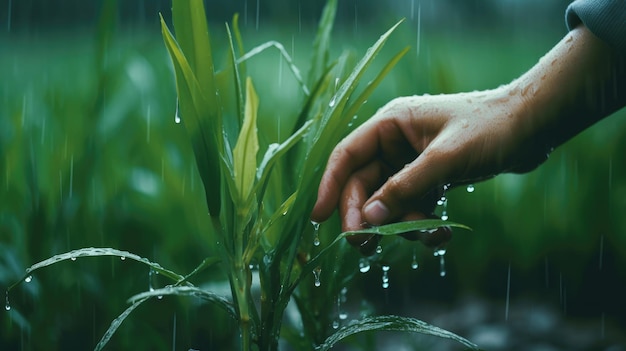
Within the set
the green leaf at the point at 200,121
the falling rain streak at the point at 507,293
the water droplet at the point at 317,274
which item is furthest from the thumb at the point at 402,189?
the falling rain streak at the point at 507,293

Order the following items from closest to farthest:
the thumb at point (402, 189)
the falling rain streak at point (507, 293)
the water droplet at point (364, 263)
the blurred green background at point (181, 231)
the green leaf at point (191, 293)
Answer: the green leaf at point (191, 293) < the thumb at point (402, 189) < the water droplet at point (364, 263) < the blurred green background at point (181, 231) < the falling rain streak at point (507, 293)

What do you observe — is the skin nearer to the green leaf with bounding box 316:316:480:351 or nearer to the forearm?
the forearm

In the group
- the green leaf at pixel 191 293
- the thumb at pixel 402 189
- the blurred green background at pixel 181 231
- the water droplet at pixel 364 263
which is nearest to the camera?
the green leaf at pixel 191 293

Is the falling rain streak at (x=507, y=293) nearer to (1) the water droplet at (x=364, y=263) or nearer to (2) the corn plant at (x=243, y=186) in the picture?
(1) the water droplet at (x=364, y=263)

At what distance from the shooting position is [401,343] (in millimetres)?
1549

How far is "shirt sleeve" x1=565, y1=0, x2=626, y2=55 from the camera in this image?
1109mm

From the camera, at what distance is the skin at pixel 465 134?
105cm

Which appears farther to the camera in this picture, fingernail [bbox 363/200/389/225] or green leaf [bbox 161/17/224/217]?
fingernail [bbox 363/200/389/225]

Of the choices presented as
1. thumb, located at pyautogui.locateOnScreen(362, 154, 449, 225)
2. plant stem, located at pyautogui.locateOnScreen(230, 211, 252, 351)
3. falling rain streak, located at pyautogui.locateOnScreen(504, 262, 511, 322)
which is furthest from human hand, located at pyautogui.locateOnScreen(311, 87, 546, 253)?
falling rain streak, located at pyautogui.locateOnScreen(504, 262, 511, 322)

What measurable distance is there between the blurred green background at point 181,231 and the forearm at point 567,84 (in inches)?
12.2

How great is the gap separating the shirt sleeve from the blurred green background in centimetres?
46

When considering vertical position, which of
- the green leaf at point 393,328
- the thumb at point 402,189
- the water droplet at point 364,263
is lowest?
the green leaf at point 393,328

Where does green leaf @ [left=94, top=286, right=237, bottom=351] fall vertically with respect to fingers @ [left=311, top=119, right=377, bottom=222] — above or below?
below

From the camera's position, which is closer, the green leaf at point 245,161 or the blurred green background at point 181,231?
the green leaf at point 245,161
